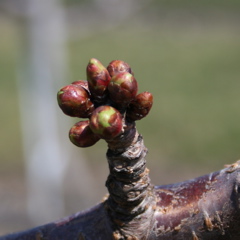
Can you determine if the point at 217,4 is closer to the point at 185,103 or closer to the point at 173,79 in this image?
the point at 173,79

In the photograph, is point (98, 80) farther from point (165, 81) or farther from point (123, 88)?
point (165, 81)

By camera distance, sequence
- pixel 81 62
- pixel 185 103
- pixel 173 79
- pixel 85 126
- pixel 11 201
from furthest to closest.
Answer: pixel 81 62, pixel 173 79, pixel 185 103, pixel 11 201, pixel 85 126

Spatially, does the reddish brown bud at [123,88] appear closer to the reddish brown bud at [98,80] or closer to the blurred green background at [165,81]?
the reddish brown bud at [98,80]

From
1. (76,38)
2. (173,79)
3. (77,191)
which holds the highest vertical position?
(76,38)

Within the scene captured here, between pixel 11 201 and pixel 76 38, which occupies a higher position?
pixel 76 38

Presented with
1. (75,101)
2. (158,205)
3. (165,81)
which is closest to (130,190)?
(158,205)

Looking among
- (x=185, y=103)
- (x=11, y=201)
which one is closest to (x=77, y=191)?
(x=11, y=201)

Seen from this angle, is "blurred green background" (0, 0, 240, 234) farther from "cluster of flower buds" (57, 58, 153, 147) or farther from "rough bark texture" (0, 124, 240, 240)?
"cluster of flower buds" (57, 58, 153, 147)
